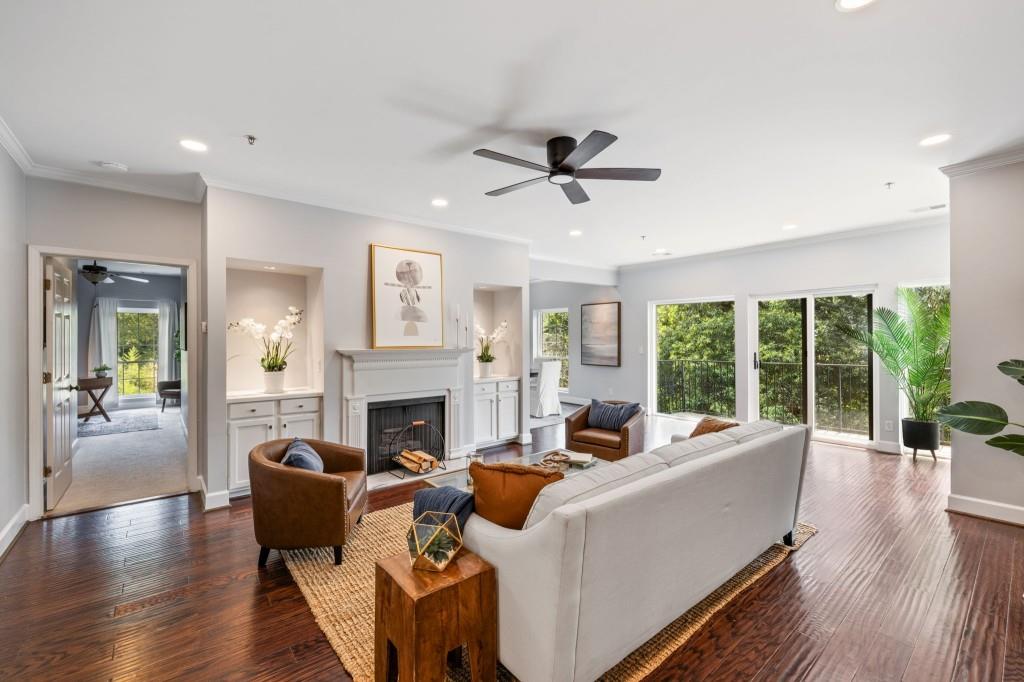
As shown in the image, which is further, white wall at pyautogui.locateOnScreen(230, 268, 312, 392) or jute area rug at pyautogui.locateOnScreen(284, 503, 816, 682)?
white wall at pyautogui.locateOnScreen(230, 268, 312, 392)

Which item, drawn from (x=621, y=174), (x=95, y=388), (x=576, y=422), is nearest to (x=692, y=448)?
(x=621, y=174)

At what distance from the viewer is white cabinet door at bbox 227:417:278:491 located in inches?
150

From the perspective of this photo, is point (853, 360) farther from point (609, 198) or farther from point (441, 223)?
point (441, 223)

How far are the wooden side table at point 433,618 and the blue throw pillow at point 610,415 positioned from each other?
3.11 m

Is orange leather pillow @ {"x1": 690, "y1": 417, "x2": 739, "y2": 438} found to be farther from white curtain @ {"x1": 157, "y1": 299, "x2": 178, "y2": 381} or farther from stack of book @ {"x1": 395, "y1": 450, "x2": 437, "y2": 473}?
white curtain @ {"x1": 157, "y1": 299, "x2": 178, "y2": 381}

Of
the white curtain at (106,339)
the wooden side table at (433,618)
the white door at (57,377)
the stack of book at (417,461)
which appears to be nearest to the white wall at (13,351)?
the white door at (57,377)

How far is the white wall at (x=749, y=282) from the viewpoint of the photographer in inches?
A: 206

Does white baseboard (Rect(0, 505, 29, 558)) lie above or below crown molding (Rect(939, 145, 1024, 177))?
below

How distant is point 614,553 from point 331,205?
390cm

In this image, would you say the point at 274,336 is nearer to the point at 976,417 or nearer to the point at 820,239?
the point at 976,417

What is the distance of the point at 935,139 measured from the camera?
9.75 ft

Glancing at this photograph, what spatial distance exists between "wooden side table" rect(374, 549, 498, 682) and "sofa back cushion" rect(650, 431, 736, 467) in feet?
3.34

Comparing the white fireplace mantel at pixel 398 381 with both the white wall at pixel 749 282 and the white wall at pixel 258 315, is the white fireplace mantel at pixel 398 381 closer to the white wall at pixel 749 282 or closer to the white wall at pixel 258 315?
the white wall at pixel 258 315

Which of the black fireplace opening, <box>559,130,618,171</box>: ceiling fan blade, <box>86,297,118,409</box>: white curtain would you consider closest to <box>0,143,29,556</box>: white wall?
the black fireplace opening
